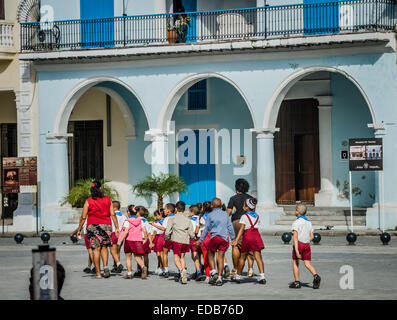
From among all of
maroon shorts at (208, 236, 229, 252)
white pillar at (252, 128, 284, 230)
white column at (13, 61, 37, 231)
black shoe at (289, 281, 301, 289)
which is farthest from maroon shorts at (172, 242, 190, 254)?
white column at (13, 61, 37, 231)

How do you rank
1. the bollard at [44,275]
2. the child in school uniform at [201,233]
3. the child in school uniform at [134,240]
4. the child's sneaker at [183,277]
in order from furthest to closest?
the child in school uniform at [134,240] < the child in school uniform at [201,233] < the child's sneaker at [183,277] < the bollard at [44,275]

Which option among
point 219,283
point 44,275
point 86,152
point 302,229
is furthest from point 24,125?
point 44,275

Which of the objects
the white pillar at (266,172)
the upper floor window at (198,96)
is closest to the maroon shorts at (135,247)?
the white pillar at (266,172)

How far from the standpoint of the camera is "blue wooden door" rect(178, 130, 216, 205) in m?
31.9

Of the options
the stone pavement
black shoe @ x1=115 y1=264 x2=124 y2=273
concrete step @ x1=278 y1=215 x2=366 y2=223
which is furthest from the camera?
concrete step @ x1=278 y1=215 x2=366 y2=223

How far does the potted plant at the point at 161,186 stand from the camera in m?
29.1

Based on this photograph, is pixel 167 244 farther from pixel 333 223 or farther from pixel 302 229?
pixel 333 223

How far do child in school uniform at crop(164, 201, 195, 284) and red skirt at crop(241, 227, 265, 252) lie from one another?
114 cm

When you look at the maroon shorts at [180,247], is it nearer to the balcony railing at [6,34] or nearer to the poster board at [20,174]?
the poster board at [20,174]

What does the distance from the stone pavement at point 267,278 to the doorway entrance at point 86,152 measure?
1030 centimetres

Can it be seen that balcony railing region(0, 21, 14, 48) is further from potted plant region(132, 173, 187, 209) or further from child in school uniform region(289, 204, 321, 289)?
child in school uniform region(289, 204, 321, 289)

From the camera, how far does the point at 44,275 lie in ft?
29.8

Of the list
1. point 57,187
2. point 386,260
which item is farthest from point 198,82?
point 386,260

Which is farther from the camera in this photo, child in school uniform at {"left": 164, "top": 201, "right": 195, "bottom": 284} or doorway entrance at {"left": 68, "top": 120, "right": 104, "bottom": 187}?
doorway entrance at {"left": 68, "top": 120, "right": 104, "bottom": 187}
